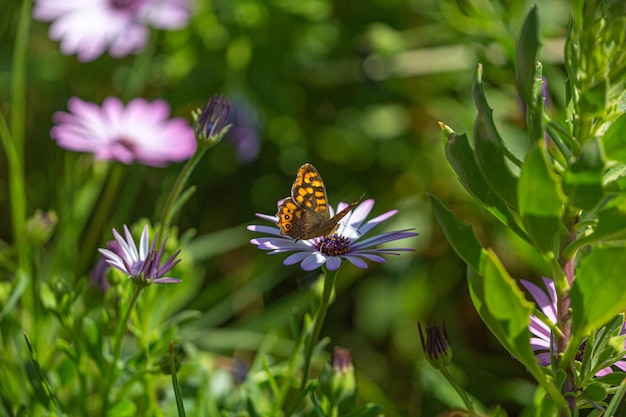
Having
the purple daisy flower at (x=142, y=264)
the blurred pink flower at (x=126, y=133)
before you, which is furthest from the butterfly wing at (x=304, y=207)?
the blurred pink flower at (x=126, y=133)

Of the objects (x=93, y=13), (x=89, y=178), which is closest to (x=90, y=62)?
(x=93, y=13)

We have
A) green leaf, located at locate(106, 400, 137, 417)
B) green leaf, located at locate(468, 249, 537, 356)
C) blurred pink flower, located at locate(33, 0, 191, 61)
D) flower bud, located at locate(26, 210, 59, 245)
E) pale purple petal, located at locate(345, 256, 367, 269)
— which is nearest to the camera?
green leaf, located at locate(468, 249, 537, 356)

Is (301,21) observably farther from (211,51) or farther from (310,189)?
(310,189)

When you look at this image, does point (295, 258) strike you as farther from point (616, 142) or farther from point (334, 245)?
point (616, 142)

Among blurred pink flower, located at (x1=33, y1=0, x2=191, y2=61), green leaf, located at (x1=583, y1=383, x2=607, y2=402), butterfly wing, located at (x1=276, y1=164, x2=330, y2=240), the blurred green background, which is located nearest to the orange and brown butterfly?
butterfly wing, located at (x1=276, y1=164, x2=330, y2=240)

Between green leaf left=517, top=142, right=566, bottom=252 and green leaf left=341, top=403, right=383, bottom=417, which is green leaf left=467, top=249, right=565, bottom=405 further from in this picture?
green leaf left=341, top=403, right=383, bottom=417

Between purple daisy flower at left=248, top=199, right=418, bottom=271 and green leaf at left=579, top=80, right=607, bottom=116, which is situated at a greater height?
green leaf at left=579, top=80, right=607, bottom=116

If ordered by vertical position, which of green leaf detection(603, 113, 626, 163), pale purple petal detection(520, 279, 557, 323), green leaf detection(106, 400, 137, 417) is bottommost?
green leaf detection(106, 400, 137, 417)

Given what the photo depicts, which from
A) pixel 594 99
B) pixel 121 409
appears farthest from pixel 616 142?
pixel 121 409
